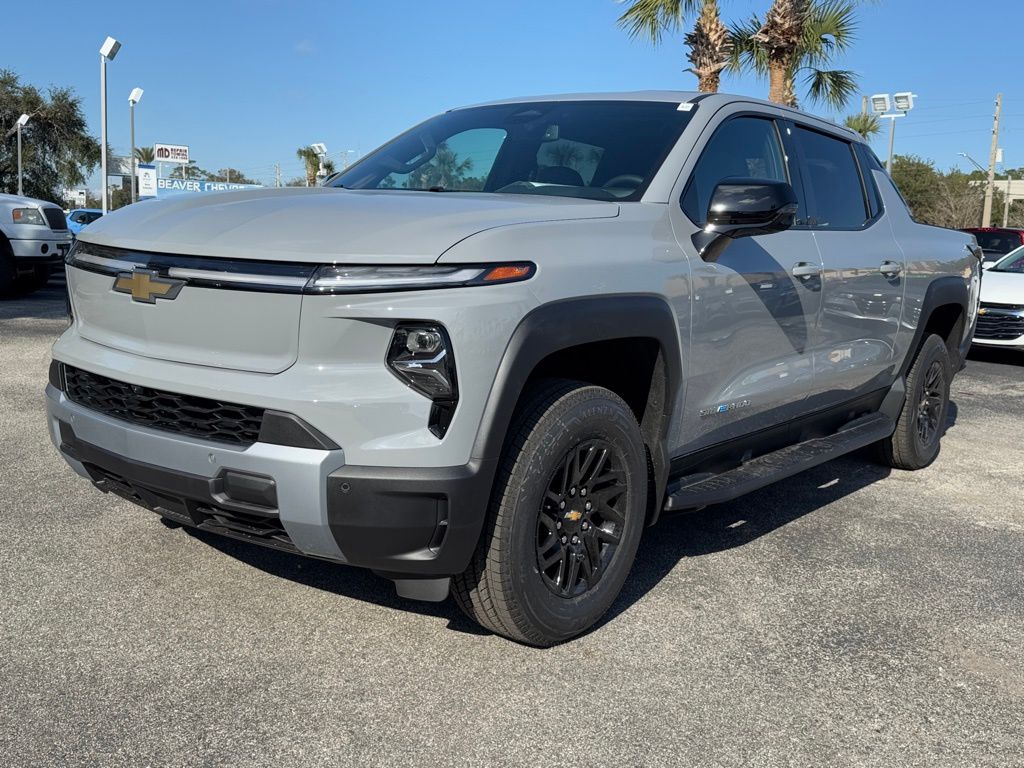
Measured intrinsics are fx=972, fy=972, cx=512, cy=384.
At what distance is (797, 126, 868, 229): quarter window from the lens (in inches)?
172

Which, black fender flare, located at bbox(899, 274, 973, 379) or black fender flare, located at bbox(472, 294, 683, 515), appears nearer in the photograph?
black fender flare, located at bbox(472, 294, 683, 515)

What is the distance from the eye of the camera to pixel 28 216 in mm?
12078

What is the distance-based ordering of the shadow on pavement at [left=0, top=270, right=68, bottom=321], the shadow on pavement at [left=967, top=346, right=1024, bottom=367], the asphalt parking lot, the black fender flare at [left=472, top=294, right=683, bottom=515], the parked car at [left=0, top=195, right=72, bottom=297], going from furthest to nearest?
the parked car at [left=0, top=195, right=72, bottom=297] → the shadow on pavement at [left=967, top=346, right=1024, bottom=367] → the shadow on pavement at [left=0, top=270, right=68, bottom=321] → the black fender flare at [left=472, top=294, right=683, bottom=515] → the asphalt parking lot

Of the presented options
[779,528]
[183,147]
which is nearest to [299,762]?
[779,528]

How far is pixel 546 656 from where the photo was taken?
119 inches

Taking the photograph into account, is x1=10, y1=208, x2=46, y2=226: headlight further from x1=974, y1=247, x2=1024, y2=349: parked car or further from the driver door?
x1=974, y1=247, x2=1024, y2=349: parked car

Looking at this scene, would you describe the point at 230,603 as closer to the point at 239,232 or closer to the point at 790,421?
the point at 239,232

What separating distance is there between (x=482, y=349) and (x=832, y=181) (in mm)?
2710

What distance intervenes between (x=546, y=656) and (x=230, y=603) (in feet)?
3.61

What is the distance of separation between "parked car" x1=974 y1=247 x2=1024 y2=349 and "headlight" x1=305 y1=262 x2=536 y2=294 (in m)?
9.40

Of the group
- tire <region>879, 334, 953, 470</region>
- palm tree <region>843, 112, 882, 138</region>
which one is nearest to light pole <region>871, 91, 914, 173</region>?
palm tree <region>843, 112, 882, 138</region>

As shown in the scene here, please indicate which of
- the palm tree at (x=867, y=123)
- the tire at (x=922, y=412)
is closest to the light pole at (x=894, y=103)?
the palm tree at (x=867, y=123)

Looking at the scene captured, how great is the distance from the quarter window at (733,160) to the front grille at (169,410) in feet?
5.66

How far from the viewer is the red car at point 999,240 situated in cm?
1546
